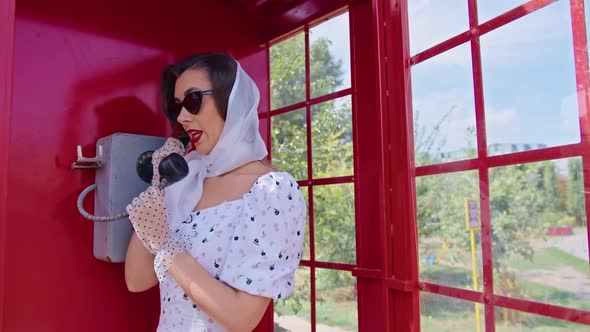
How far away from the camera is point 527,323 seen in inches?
53.7

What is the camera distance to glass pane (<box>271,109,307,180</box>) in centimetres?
292

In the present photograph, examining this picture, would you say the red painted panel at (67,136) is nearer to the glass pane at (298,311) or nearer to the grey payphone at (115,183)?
the grey payphone at (115,183)

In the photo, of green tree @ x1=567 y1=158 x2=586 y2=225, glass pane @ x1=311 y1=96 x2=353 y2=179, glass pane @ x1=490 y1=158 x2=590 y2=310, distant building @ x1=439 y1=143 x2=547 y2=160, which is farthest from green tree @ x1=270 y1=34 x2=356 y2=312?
green tree @ x1=567 y1=158 x2=586 y2=225

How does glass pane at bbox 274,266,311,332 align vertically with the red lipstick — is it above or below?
below

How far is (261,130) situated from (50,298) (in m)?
1.29

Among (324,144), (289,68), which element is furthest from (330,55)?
(324,144)

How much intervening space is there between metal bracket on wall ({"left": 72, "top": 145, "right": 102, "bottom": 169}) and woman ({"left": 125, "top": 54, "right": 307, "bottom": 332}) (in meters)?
0.28

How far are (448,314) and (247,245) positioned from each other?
0.79 m

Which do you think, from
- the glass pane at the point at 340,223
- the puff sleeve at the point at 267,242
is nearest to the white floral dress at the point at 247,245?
the puff sleeve at the point at 267,242

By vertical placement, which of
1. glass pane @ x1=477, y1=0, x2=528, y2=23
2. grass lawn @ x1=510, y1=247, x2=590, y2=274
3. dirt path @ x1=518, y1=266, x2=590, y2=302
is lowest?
dirt path @ x1=518, y1=266, x2=590, y2=302

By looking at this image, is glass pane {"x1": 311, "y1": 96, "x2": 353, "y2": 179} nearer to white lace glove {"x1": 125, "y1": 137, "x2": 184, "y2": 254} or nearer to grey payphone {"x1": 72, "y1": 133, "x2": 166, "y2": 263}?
grey payphone {"x1": 72, "y1": 133, "x2": 166, "y2": 263}

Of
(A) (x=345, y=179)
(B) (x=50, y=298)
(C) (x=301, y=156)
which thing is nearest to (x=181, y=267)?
(B) (x=50, y=298)

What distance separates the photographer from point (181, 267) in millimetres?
1468

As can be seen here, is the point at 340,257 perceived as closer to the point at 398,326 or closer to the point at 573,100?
the point at 398,326
